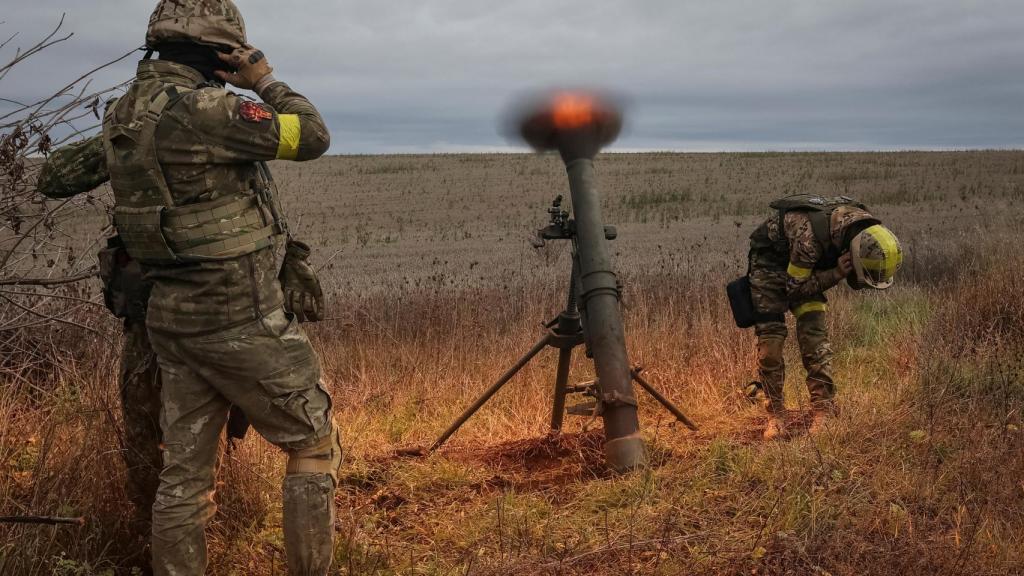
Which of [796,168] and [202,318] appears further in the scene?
[796,168]

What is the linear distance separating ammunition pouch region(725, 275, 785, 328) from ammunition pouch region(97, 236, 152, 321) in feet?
12.6

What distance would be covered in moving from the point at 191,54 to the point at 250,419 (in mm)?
1405

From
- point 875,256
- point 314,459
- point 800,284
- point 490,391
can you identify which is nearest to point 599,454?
point 490,391

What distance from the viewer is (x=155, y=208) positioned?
118 inches

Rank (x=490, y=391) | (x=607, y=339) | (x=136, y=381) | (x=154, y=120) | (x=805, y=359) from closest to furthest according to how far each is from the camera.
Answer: (x=154, y=120) < (x=136, y=381) < (x=607, y=339) < (x=490, y=391) < (x=805, y=359)

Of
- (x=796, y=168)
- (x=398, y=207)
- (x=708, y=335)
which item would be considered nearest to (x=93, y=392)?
(x=708, y=335)

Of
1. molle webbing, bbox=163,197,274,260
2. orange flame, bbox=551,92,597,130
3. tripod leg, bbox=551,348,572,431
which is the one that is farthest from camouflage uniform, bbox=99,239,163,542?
orange flame, bbox=551,92,597,130

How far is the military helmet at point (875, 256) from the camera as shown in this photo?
4898 millimetres

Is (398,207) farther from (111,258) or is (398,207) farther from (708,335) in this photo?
(111,258)

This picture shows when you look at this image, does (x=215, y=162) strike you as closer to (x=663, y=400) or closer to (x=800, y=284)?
(x=663, y=400)

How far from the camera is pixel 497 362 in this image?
22.8 feet

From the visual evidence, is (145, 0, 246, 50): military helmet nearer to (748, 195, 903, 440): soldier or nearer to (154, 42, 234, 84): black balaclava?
(154, 42, 234, 84): black balaclava

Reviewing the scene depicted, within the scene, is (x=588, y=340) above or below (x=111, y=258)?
below

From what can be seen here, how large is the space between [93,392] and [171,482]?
1199mm
